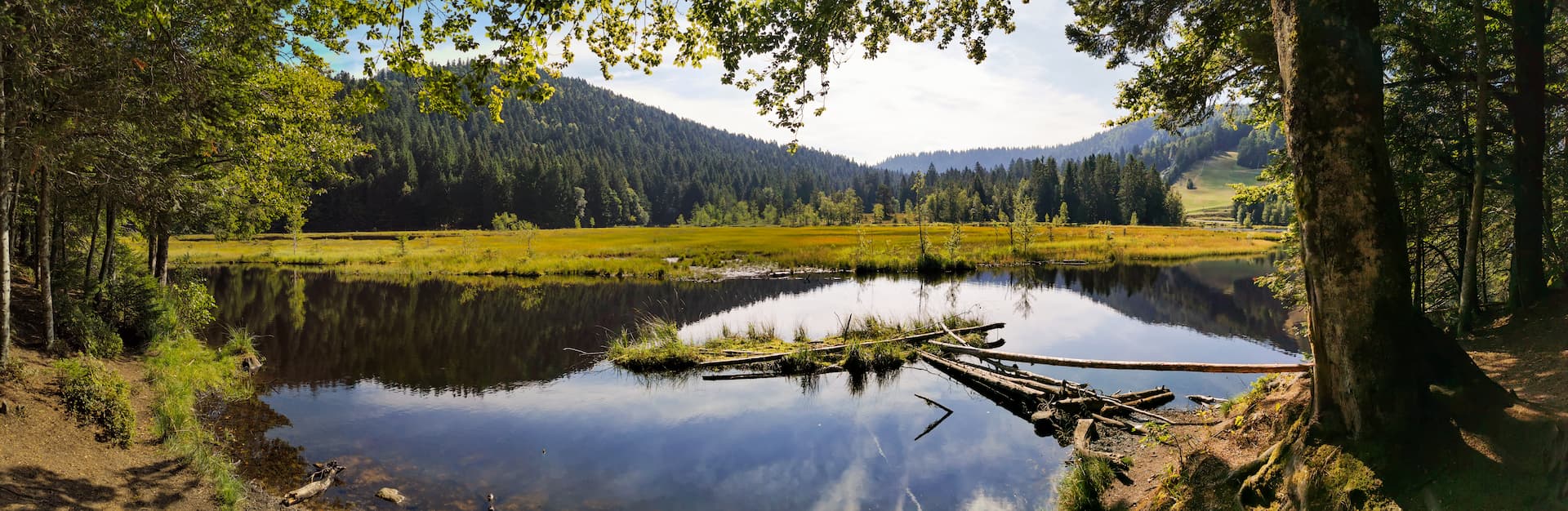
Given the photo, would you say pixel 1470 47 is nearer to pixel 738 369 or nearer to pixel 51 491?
pixel 738 369

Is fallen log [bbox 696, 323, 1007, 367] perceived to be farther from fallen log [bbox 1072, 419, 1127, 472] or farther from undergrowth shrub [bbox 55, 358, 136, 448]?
undergrowth shrub [bbox 55, 358, 136, 448]

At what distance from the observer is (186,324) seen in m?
17.2

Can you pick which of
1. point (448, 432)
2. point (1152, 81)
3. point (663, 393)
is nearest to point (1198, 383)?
point (1152, 81)

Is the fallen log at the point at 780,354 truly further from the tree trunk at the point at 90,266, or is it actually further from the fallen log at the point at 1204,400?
the tree trunk at the point at 90,266

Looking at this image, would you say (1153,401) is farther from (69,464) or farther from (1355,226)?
(69,464)

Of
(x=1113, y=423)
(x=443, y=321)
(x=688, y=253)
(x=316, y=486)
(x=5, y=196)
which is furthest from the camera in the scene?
(x=688, y=253)

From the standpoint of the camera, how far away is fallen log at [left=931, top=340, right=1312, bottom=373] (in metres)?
8.49

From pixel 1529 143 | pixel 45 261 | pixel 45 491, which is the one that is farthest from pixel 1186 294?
pixel 45 261

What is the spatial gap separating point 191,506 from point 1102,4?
47.9ft

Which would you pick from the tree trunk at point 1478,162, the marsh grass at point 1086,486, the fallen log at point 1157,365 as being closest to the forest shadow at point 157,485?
the marsh grass at point 1086,486

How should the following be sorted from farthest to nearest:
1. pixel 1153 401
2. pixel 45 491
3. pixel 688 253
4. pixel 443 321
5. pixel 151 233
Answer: pixel 688 253 < pixel 443 321 < pixel 151 233 < pixel 1153 401 < pixel 45 491

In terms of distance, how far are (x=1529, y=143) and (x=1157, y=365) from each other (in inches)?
227

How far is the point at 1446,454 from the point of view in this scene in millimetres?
4523

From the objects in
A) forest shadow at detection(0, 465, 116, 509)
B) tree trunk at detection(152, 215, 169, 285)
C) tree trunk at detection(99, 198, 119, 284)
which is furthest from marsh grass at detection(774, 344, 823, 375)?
tree trunk at detection(152, 215, 169, 285)
